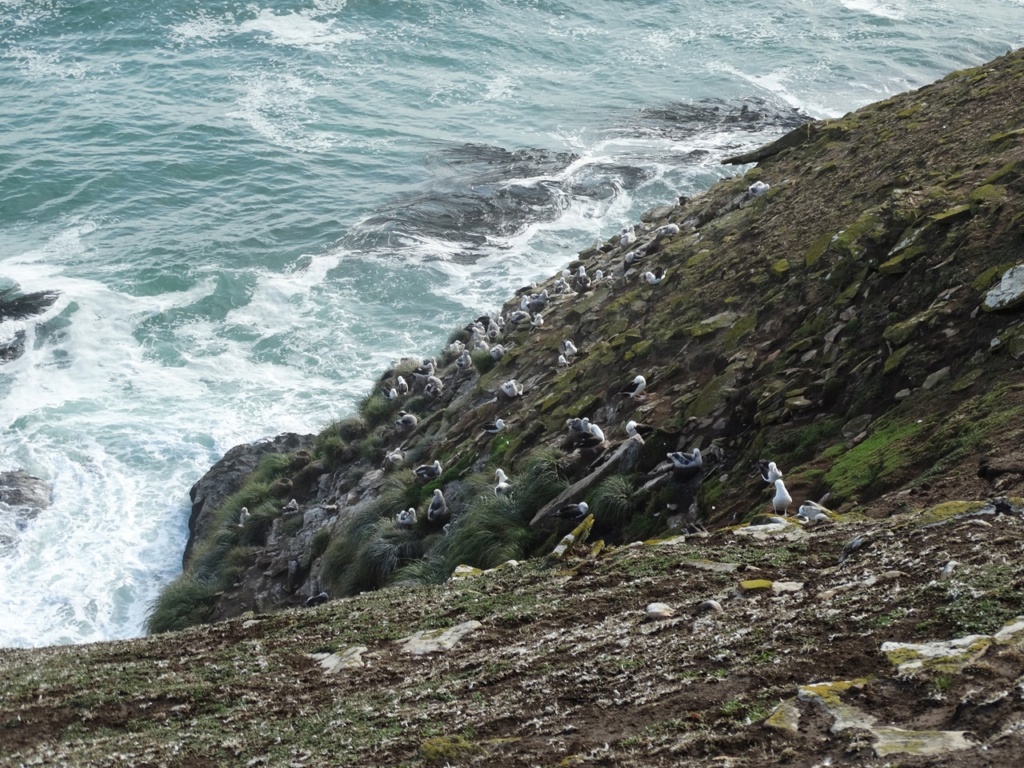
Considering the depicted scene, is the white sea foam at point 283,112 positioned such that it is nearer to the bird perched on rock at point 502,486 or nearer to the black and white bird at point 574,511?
the bird perched on rock at point 502,486

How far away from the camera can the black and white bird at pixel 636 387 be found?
1505cm

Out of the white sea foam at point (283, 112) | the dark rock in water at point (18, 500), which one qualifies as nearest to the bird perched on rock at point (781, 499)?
the dark rock in water at point (18, 500)

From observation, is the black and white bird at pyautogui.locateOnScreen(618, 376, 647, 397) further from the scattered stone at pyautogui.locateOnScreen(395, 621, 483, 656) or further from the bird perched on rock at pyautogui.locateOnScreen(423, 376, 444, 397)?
the bird perched on rock at pyautogui.locateOnScreen(423, 376, 444, 397)

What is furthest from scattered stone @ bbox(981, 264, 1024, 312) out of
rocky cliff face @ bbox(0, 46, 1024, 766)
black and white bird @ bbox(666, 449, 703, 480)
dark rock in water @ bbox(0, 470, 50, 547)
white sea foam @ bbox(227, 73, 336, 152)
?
white sea foam @ bbox(227, 73, 336, 152)

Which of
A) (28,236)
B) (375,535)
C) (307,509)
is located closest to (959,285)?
(375,535)

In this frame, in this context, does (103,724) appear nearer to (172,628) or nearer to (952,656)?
(952,656)

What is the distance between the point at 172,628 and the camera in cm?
1634

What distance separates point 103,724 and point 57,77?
4202 cm

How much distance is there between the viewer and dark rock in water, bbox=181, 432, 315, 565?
69.6 feet

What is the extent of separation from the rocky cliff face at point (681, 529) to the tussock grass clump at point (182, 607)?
7 cm

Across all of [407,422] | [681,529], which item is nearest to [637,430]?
[681,529]

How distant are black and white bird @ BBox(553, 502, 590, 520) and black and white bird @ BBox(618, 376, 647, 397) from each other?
2763mm

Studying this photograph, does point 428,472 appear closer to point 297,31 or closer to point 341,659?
point 341,659

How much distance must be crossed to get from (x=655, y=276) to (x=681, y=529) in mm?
8319
